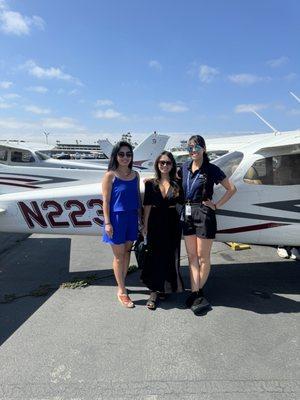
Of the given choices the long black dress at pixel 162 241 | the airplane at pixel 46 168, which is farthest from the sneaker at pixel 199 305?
the airplane at pixel 46 168

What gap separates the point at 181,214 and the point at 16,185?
4109 mm

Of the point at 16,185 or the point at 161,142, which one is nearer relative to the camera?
the point at 16,185

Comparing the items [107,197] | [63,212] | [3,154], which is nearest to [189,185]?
Result: [107,197]

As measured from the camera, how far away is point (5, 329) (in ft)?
12.1

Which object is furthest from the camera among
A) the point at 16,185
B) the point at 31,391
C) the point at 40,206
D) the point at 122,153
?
the point at 16,185

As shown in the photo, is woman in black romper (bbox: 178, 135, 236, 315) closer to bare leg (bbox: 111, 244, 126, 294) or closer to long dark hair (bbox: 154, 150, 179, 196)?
long dark hair (bbox: 154, 150, 179, 196)

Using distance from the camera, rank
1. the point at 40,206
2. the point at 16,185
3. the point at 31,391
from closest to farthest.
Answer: the point at 31,391, the point at 40,206, the point at 16,185

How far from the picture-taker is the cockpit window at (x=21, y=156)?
Answer: 13.1 metres

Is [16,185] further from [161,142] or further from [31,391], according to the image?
[161,142]

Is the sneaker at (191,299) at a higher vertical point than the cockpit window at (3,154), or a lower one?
lower

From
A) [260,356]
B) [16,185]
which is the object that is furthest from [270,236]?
[16,185]

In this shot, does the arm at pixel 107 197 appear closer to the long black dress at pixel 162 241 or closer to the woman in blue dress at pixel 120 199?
the woman in blue dress at pixel 120 199

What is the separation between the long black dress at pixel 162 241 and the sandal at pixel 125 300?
0.27 meters

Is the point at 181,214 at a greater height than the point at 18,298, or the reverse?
the point at 181,214
